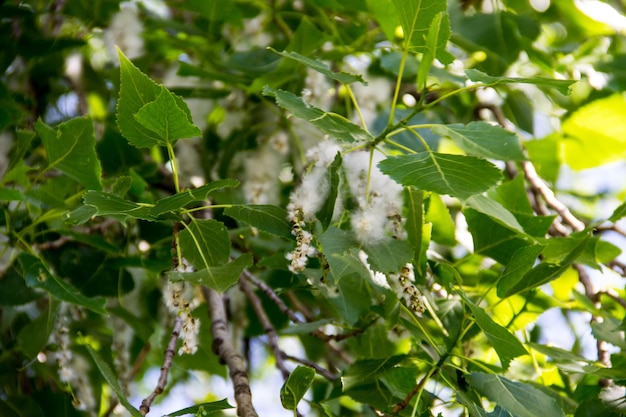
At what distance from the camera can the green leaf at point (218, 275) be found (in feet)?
2.28

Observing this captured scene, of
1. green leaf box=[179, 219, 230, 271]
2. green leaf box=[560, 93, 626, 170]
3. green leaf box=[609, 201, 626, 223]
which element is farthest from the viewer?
green leaf box=[560, 93, 626, 170]

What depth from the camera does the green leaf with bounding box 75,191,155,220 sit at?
66 centimetres

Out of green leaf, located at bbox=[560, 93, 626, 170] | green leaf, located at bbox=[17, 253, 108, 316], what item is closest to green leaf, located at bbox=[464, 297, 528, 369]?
green leaf, located at bbox=[17, 253, 108, 316]

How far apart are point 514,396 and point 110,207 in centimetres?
41

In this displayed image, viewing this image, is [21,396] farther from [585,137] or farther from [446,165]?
[585,137]

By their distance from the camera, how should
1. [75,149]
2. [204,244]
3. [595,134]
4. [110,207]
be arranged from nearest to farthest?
1. [110,207]
2. [204,244]
3. [75,149]
4. [595,134]

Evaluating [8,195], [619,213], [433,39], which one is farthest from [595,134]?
[8,195]

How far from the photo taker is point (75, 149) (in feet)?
2.91

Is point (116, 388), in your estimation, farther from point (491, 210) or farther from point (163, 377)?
point (491, 210)

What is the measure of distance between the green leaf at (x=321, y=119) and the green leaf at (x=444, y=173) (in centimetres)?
4

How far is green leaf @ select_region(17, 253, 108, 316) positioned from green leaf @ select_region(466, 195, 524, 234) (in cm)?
41

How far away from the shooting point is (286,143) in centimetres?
135

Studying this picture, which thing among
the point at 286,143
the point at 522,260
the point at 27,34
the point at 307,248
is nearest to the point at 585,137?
the point at 286,143

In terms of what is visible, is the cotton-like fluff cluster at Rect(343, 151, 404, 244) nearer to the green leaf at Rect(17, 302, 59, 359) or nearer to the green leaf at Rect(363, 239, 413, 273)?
the green leaf at Rect(363, 239, 413, 273)
